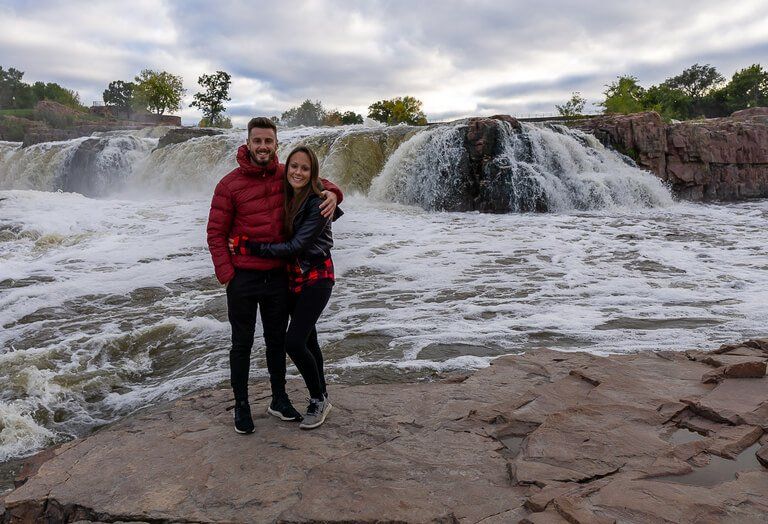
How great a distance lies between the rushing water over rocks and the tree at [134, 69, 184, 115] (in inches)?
1611

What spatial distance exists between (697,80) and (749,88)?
8766 millimetres

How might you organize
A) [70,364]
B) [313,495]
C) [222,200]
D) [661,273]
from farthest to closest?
[661,273], [70,364], [222,200], [313,495]

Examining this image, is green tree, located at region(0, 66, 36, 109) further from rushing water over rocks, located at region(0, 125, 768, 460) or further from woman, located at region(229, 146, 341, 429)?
woman, located at region(229, 146, 341, 429)

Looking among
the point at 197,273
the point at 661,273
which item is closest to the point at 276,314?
the point at 197,273

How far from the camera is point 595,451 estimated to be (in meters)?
2.38

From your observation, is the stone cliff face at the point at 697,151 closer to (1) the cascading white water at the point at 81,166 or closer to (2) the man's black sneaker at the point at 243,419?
(1) the cascading white water at the point at 81,166

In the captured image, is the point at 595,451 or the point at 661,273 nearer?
the point at 595,451

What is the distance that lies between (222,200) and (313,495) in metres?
1.42

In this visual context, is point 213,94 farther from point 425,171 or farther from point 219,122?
point 425,171

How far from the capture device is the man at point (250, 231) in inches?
107

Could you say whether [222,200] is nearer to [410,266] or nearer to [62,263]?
[410,266]

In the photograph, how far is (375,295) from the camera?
644 cm

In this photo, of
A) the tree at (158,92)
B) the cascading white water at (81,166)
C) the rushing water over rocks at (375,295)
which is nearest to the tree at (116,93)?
the tree at (158,92)

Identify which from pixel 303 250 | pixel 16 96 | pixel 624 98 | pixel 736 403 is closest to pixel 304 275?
pixel 303 250
